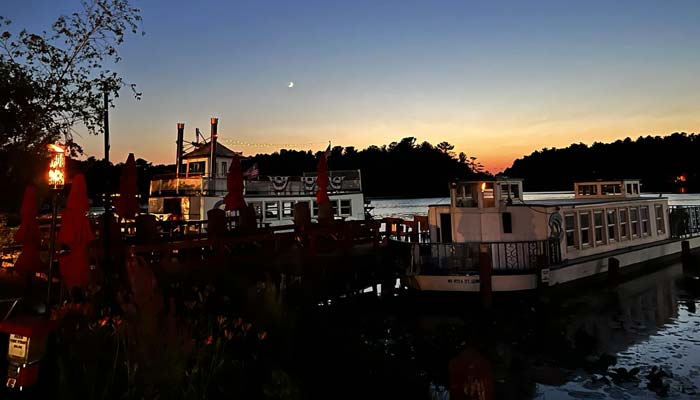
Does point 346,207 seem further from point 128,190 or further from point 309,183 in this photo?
point 128,190

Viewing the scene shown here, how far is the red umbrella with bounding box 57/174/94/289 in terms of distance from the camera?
9.23 m

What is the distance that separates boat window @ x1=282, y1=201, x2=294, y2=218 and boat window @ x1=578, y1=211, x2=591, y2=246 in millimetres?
15457

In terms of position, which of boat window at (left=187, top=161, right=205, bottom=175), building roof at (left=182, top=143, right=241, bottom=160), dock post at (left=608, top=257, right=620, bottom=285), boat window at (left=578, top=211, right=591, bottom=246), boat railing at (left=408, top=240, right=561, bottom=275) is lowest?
dock post at (left=608, top=257, right=620, bottom=285)

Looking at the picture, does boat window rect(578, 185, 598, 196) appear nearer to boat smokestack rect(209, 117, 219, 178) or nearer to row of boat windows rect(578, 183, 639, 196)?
row of boat windows rect(578, 183, 639, 196)

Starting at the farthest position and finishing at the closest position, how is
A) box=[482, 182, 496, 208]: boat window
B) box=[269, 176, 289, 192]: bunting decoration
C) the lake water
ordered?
box=[269, 176, 289, 192]: bunting decoration
box=[482, 182, 496, 208]: boat window
the lake water

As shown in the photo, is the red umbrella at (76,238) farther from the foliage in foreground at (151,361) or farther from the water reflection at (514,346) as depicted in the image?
the water reflection at (514,346)

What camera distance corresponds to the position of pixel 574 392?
32.4 ft

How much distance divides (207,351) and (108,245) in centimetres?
719

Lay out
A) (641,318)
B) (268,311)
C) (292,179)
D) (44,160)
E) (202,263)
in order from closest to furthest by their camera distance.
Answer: (268,311) → (202,263) → (44,160) → (641,318) → (292,179)

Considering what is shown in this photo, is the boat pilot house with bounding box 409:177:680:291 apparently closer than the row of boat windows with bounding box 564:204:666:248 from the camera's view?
Yes

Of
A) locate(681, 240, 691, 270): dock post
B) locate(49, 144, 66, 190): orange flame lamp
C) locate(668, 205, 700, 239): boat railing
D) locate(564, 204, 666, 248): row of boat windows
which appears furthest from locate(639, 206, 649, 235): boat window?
locate(49, 144, 66, 190): orange flame lamp

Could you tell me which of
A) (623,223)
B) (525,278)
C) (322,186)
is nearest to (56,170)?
(322,186)

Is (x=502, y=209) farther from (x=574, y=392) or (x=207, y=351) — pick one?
(x=207, y=351)

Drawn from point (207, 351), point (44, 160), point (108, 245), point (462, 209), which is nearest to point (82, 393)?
point (207, 351)
